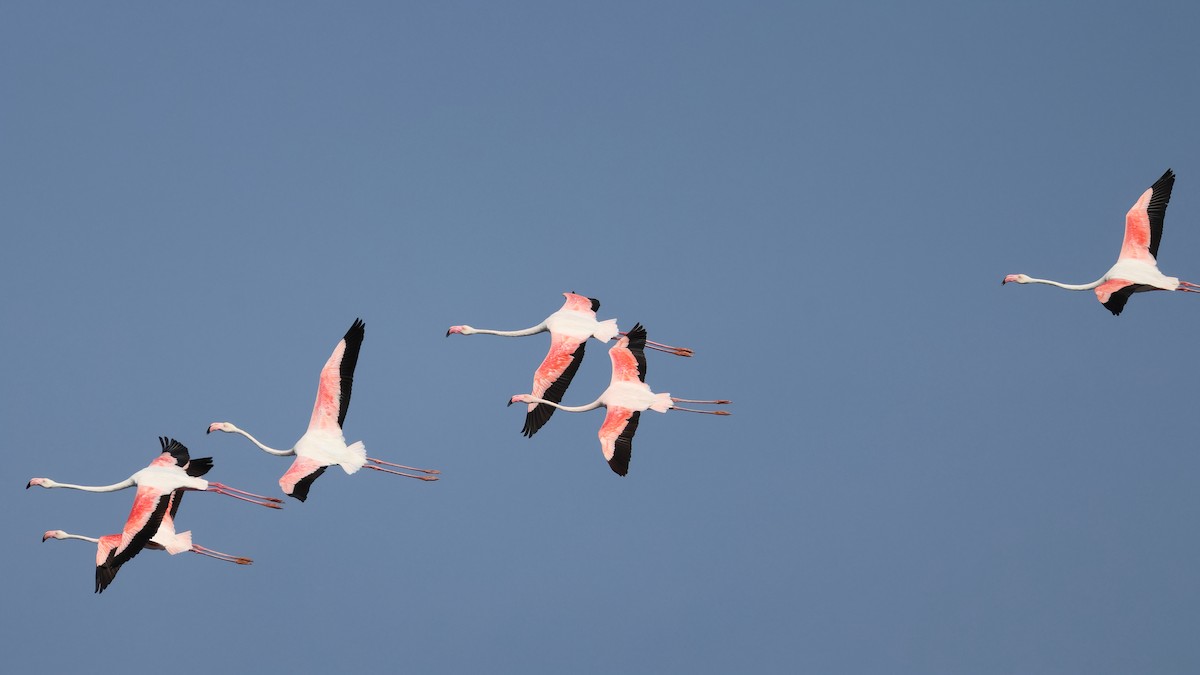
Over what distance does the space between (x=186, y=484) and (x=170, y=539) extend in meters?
1.81

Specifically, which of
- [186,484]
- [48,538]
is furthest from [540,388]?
[48,538]

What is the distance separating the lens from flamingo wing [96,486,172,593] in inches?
987

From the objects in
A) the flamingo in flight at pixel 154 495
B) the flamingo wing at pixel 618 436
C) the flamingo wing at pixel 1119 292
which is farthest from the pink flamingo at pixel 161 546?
the flamingo wing at pixel 1119 292

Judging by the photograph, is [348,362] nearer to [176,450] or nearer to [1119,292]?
[176,450]

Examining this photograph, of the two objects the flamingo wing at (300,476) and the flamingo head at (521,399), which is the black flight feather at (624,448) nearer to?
the flamingo head at (521,399)

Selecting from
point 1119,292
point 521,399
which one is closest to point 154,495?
point 521,399

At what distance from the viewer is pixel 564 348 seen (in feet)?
93.3

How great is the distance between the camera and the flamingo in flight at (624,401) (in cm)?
2642

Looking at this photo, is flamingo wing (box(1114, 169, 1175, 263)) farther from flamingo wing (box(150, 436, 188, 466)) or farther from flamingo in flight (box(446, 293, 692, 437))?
flamingo wing (box(150, 436, 188, 466))

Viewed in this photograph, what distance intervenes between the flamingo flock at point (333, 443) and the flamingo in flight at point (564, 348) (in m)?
0.02

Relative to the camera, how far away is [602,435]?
26.6 metres

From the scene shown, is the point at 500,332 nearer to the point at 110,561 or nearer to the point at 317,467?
the point at 317,467

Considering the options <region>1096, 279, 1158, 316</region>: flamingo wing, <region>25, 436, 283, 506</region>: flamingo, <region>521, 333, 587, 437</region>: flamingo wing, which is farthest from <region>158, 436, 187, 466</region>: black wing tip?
<region>1096, 279, 1158, 316</region>: flamingo wing

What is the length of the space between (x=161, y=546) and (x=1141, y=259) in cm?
1594
